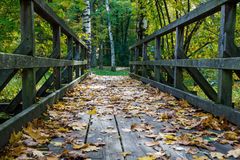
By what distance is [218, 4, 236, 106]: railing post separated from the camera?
10.7 ft

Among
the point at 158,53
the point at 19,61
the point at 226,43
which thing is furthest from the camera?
the point at 158,53

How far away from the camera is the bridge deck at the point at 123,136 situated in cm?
A: 223

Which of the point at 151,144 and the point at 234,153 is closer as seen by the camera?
the point at 234,153

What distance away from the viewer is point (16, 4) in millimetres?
5492

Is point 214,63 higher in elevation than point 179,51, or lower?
lower

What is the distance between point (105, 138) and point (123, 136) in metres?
0.16

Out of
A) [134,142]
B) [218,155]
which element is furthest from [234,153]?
[134,142]

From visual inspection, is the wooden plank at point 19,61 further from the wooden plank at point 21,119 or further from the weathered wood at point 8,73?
the wooden plank at point 21,119

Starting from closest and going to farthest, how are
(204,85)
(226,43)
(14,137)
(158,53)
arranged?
(14,137) → (226,43) → (204,85) → (158,53)

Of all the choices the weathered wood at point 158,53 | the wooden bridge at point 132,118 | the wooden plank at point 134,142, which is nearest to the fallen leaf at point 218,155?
the wooden bridge at point 132,118

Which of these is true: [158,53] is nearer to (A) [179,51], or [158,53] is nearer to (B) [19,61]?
(A) [179,51]

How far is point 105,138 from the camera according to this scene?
106 inches

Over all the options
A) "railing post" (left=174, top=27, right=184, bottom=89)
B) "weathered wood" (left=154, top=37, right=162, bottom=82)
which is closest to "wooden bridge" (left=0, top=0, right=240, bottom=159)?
"railing post" (left=174, top=27, right=184, bottom=89)

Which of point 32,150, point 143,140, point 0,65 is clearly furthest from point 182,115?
point 0,65
